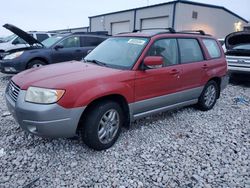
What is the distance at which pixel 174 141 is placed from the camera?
4184 millimetres

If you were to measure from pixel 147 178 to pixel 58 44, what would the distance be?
6.55 m

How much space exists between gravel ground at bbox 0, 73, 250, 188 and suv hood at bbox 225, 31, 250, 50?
5.25m

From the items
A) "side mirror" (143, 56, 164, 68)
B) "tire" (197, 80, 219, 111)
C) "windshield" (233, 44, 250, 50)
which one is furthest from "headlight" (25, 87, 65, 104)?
"windshield" (233, 44, 250, 50)

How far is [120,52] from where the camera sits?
14.2 ft

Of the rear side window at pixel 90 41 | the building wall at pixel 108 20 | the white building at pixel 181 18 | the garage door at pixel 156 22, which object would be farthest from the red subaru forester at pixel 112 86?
the building wall at pixel 108 20

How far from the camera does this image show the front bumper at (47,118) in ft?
10.2

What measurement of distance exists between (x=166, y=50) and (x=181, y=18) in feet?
53.7

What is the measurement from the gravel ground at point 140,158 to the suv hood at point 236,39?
5.25 metres

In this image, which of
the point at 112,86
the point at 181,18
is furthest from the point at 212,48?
the point at 181,18

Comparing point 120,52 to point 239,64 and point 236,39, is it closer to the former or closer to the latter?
point 239,64

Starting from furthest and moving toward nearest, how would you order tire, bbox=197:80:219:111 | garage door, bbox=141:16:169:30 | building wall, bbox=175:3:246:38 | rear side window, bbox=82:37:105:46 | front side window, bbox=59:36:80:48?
garage door, bbox=141:16:169:30 < building wall, bbox=175:3:246:38 < rear side window, bbox=82:37:105:46 < front side window, bbox=59:36:80:48 < tire, bbox=197:80:219:111

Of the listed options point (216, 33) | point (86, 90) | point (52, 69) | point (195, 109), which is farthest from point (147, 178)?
point (216, 33)

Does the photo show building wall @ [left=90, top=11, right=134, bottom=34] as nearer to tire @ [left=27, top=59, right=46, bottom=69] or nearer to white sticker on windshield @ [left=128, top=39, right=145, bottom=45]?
tire @ [left=27, top=59, right=46, bottom=69]

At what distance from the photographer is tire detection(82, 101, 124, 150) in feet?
11.3
